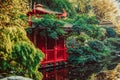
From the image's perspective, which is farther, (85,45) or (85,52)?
(85,45)

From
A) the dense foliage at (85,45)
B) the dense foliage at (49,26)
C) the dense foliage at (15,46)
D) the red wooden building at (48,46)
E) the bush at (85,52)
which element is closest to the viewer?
the dense foliage at (15,46)

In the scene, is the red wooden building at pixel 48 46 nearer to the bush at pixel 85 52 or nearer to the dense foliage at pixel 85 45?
the bush at pixel 85 52

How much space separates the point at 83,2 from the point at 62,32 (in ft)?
108

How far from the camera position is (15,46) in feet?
53.0

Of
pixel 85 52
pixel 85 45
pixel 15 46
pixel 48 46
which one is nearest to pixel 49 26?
pixel 48 46

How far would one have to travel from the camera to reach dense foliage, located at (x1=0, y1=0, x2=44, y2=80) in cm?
1481

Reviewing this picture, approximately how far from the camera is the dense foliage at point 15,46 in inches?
583

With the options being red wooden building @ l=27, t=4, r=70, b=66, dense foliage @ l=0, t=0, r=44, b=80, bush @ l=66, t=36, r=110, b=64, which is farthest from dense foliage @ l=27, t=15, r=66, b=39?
dense foliage @ l=0, t=0, r=44, b=80

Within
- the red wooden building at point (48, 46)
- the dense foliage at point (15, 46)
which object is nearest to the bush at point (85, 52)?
the red wooden building at point (48, 46)

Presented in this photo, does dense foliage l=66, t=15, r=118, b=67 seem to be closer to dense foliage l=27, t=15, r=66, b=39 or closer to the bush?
the bush

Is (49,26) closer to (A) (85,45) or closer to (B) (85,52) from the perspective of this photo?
(B) (85,52)

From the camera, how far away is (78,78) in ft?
67.6

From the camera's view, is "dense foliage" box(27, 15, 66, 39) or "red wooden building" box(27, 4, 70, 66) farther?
"red wooden building" box(27, 4, 70, 66)

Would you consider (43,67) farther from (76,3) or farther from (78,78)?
(76,3)
